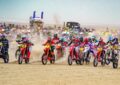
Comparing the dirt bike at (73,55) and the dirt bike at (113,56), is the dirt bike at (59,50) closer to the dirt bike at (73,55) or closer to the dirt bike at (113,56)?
the dirt bike at (73,55)

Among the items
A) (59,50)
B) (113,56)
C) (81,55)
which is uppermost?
(113,56)

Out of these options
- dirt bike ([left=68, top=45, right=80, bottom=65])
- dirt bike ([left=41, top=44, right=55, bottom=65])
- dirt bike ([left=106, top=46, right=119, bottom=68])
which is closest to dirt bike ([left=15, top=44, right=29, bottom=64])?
dirt bike ([left=41, top=44, right=55, bottom=65])

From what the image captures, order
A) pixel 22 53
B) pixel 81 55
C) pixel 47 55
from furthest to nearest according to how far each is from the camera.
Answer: pixel 81 55
pixel 47 55
pixel 22 53

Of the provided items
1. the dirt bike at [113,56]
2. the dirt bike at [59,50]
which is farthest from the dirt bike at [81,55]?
the dirt bike at [113,56]

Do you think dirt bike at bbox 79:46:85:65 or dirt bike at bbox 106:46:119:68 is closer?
dirt bike at bbox 106:46:119:68

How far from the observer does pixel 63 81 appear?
55.1 ft

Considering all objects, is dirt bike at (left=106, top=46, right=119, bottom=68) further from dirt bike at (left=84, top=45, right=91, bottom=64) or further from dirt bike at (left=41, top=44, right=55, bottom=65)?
dirt bike at (left=41, top=44, right=55, bottom=65)

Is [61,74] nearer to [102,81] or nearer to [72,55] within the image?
[102,81]

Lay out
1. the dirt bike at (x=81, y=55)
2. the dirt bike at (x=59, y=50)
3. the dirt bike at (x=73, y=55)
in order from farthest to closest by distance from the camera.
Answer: the dirt bike at (x=59, y=50) < the dirt bike at (x=81, y=55) < the dirt bike at (x=73, y=55)

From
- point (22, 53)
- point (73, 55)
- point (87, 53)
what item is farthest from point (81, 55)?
point (22, 53)

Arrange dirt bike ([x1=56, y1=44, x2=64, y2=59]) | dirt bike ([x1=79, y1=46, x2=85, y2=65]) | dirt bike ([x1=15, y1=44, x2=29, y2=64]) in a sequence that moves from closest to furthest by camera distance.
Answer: dirt bike ([x1=15, y1=44, x2=29, y2=64]) → dirt bike ([x1=79, y1=46, x2=85, y2=65]) → dirt bike ([x1=56, y1=44, x2=64, y2=59])

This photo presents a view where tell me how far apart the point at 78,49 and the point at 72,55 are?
727mm

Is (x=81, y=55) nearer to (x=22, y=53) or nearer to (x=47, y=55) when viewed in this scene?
(x=47, y=55)

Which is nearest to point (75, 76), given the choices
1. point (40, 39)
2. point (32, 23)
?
point (40, 39)
